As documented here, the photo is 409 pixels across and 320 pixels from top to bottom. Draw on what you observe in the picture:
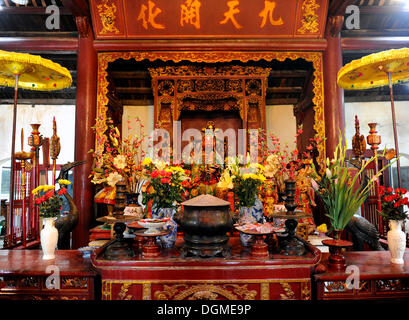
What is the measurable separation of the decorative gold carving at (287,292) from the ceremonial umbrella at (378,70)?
1.68 meters

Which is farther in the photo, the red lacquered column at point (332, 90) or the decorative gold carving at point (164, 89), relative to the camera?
the decorative gold carving at point (164, 89)

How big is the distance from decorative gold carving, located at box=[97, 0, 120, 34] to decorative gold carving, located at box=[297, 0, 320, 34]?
7.91 feet

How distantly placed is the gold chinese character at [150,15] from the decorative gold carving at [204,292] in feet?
10.8

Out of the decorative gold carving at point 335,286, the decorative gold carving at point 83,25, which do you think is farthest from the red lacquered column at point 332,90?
the decorative gold carving at point 83,25

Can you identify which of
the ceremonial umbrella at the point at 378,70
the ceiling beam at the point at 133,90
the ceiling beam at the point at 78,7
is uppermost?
the ceiling beam at the point at 78,7

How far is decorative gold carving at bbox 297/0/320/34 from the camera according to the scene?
11.8 feet

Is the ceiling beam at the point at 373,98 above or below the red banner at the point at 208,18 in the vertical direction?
below

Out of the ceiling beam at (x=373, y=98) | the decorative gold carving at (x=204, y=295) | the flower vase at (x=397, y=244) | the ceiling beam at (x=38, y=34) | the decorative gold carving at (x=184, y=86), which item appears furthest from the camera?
the ceiling beam at (x=373, y=98)

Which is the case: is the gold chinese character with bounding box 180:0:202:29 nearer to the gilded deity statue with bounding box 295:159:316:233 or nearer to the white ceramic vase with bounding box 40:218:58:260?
the gilded deity statue with bounding box 295:159:316:233

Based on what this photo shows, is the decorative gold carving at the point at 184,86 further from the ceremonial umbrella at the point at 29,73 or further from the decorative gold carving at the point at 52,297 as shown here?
the decorative gold carving at the point at 52,297

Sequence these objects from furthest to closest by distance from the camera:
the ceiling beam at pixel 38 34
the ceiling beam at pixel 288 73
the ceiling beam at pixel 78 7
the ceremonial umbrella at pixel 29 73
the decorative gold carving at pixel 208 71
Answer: the ceiling beam at pixel 288 73 < the decorative gold carving at pixel 208 71 < the ceiling beam at pixel 38 34 < the ceiling beam at pixel 78 7 < the ceremonial umbrella at pixel 29 73

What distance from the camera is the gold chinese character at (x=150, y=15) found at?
3588 millimetres

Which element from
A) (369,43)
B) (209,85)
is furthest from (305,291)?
(209,85)

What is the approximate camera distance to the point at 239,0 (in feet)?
11.6
